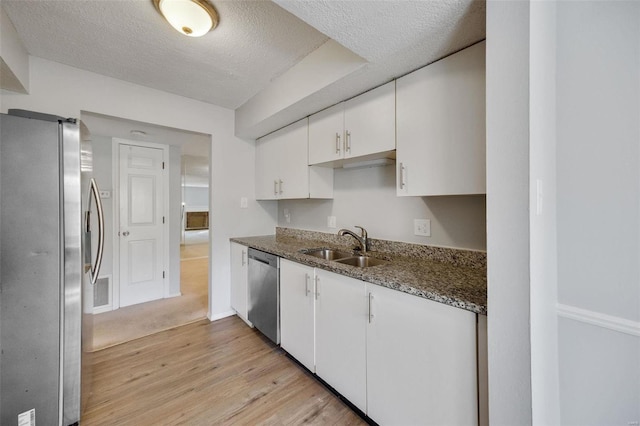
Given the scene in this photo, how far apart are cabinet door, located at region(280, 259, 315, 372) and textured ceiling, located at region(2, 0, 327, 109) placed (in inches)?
59.8

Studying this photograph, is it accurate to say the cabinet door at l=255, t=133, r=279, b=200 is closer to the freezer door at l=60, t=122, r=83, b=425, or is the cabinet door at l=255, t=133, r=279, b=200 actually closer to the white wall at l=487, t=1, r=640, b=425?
the freezer door at l=60, t=122, r=83, b=425

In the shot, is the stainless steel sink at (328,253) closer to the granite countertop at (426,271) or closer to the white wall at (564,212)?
the granite countertop at (426,271)

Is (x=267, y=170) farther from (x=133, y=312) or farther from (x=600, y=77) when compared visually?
(x=600, y=77)

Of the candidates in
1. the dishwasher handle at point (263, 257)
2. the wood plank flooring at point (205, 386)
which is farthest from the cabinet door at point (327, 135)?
the wood plank flooring at point (205, 386)

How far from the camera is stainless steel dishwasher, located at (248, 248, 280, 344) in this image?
82.4 inches

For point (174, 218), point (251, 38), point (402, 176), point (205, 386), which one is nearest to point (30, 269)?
point (205, 386)

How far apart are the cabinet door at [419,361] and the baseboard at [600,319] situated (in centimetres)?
48

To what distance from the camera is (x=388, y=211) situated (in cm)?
205

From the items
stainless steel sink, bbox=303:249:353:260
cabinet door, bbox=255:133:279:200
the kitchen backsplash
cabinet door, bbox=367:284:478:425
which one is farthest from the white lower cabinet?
cabinet door, bbox=255:133:279:200

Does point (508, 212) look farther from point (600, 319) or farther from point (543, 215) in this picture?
point (600, 319)

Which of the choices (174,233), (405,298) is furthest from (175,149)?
(405,298)

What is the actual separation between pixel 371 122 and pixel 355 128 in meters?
0.14

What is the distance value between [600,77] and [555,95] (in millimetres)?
139

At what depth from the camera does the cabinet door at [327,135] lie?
1.99m
